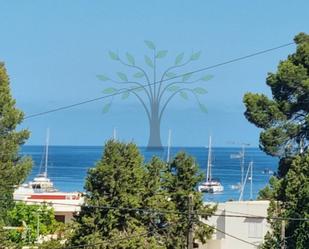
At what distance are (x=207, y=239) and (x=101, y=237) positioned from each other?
5189mm

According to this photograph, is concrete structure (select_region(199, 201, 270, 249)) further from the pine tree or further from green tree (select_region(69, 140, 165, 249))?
the pine tree

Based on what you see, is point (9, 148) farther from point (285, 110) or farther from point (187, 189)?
point (285, 110)

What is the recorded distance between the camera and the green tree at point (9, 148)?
30547 mm

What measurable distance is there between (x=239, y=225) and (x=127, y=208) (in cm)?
752

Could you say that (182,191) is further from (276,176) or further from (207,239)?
(276,176)

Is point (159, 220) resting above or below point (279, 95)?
below

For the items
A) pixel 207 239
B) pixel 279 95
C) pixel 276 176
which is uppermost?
pixel 279 95

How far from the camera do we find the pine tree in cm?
3055

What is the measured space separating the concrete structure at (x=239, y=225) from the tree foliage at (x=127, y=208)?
3.84 meters

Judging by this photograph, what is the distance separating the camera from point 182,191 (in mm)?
25766

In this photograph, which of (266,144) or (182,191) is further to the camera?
(266,144)

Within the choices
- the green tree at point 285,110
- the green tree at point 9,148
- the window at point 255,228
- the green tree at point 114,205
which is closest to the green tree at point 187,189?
the green tree at point 114,205

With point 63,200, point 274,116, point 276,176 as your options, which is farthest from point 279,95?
point 63,200

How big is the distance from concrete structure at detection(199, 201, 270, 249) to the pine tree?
6.51 metres
